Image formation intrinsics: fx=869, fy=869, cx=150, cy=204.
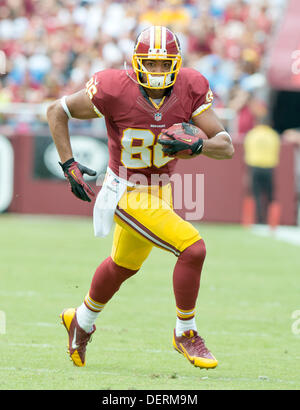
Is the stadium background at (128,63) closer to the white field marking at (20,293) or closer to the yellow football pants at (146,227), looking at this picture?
the white field marking at (20,293)

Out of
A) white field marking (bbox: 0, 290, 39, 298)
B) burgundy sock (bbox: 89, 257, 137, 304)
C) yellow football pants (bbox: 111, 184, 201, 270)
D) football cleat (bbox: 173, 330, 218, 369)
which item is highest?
yellow football pants (bbox: 111, 184, 201, 270)

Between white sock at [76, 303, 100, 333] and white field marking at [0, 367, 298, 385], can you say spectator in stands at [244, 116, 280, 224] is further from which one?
white field marking at [0, 367, 298, 385]

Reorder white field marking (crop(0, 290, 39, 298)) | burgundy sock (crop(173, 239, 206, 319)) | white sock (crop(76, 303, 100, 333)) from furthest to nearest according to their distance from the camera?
white field marking (crop(0, 290, 39, 298)) → white sock (crop(76, 303, 100, 333)) → burgundy sock (crop(173, 239, 206, 319))

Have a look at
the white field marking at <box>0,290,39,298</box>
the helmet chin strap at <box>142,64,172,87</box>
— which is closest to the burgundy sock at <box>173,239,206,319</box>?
the helmet chin strap at <box>142,64,172,87</box>

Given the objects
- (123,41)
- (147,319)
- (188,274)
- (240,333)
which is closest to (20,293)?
(147,319)

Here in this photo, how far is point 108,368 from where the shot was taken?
4559 millimetres

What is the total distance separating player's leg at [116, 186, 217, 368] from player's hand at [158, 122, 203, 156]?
1.17 ft

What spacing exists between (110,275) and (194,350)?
0.61m

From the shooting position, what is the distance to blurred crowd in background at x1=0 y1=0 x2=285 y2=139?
525 inches

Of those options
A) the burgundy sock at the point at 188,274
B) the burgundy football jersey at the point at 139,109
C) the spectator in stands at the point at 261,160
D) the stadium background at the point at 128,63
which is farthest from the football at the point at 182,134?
the stadium background at the point at 128,63

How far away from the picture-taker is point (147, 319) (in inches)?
234

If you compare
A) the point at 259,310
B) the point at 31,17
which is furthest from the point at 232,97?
the point at 259,310

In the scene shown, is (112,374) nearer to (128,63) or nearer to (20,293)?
(20,293)

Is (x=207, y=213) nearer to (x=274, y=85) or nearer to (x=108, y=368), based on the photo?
(x=274, y=85)
